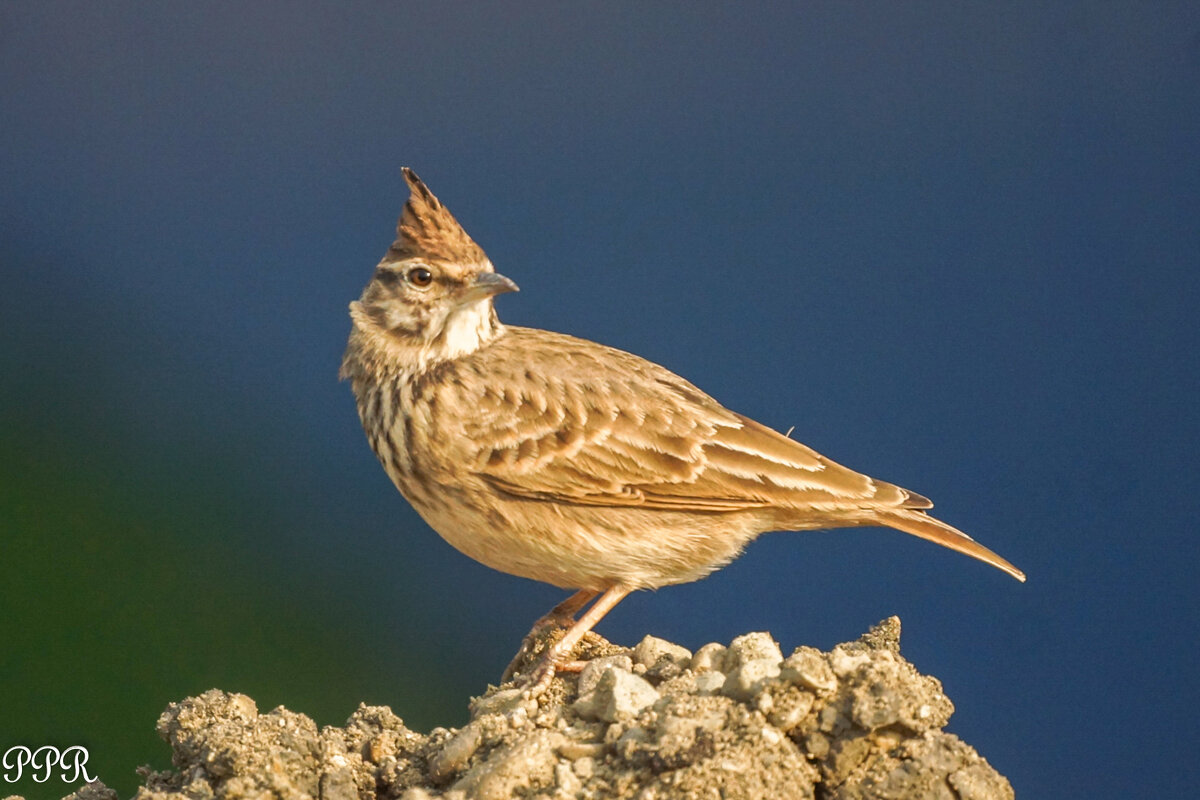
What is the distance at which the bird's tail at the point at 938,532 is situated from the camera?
5797mm

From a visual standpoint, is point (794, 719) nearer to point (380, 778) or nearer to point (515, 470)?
point (380, 778)

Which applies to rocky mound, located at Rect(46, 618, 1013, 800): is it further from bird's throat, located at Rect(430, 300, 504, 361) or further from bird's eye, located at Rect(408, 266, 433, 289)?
bird's eye, located at Rect(408, 266, 433, 289)

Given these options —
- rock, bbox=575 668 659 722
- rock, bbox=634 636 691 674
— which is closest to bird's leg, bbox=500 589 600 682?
rock, bbox=634 636 691 674

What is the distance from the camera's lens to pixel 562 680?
569 centimetres

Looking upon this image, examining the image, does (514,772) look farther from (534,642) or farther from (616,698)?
(534,642)

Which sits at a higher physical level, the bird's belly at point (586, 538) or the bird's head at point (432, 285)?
the bird's head at point (432, 285)

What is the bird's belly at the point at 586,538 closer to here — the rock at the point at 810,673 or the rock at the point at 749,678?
the rock at the point at 749,678

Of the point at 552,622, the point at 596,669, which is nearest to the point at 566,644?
the point at 596,669

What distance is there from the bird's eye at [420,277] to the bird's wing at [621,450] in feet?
1.46

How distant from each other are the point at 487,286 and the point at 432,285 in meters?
0.34

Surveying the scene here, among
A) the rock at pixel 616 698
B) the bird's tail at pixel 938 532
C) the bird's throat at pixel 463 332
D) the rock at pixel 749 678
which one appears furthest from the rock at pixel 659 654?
the bird's throat at pixel 463 332

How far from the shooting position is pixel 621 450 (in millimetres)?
6039

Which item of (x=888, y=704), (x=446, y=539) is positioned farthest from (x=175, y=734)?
(x=888, y=704)

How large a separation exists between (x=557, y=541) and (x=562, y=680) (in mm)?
630
